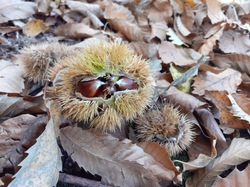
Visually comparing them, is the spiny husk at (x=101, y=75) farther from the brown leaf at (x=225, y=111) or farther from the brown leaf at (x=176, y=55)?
the brown leaf at (x=176, y=55)

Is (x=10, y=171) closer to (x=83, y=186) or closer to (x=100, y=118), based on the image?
(x=83, y=186)

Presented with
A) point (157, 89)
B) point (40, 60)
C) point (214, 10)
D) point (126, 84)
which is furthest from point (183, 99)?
point (214, 10)

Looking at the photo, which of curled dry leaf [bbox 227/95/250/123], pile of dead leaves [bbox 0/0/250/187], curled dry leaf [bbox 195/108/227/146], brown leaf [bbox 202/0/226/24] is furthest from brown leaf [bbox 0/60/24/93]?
brown leaf [bbox 202/0/226/24]

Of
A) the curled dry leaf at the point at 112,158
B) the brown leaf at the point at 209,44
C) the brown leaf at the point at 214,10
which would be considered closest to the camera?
the curled dry leaf at the point at 112,158

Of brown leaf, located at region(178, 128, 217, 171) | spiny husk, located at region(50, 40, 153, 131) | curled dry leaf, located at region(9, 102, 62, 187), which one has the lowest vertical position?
brown leaf, located at region(178, 128, 217, 171)

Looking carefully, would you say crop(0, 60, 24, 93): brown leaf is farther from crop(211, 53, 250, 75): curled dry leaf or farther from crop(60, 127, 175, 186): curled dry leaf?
crop(211, 53, 250, 75): curled dry leaf

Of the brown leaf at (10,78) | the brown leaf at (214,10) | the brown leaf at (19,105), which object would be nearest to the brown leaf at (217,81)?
the brown leaf at (214,10)
